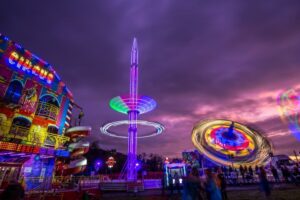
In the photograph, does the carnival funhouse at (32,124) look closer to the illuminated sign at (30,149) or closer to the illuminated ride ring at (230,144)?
the illuminated sign at (30,149)

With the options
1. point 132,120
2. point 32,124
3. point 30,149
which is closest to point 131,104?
point 132,120

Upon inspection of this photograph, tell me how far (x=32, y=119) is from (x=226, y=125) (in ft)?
125

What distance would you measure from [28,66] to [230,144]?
129 ft

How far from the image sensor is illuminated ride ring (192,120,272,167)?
37625mm

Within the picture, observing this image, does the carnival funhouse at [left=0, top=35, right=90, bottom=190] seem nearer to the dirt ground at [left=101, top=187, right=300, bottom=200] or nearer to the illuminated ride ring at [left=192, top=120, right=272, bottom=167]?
the dirt ground at [left=101, top=187, right=300, bottom=200]

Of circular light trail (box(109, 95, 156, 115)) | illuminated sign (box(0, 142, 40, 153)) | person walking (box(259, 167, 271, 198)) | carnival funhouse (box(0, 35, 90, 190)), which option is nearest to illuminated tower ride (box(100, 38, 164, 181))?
circular light trail (box(109, 95, 156, 115))

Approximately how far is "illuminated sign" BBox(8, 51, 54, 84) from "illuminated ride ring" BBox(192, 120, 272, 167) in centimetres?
3189

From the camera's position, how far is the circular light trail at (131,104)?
98.9ft

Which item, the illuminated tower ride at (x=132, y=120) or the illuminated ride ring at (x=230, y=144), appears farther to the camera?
the illuminated ride ring at (x=230, y=144)

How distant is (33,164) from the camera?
66.4 feet

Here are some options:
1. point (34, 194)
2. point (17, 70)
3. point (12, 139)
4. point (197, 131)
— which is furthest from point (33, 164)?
point (197, 131)

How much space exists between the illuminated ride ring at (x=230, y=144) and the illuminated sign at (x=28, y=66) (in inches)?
1256

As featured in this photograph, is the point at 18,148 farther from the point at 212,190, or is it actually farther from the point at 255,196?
the point at 255,196

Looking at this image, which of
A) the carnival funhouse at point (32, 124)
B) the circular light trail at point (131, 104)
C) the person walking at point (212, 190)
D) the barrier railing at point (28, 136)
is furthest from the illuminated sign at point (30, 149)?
the person walking at point (212, 190)
